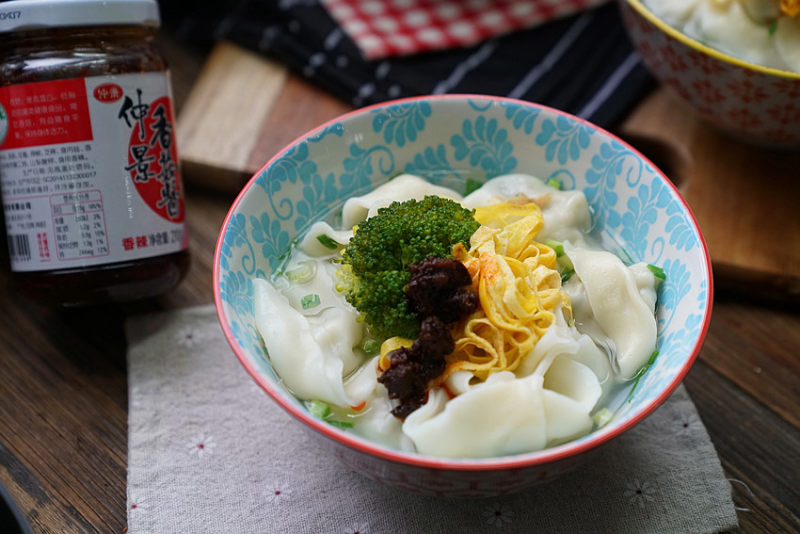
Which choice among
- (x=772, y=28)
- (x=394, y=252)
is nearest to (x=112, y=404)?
(x=394, y=252)

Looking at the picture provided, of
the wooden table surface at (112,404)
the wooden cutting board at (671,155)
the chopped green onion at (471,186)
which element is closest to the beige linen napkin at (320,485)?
the wooden table surface at (112,404)

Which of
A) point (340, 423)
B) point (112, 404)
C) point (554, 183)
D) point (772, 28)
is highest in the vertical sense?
point (772, 28)

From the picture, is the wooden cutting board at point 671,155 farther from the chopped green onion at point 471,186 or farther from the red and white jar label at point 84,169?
the chopped green onion at point 471,186

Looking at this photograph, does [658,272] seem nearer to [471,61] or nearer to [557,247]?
[557,247]

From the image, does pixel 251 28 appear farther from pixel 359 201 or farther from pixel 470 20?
pixel 359 201

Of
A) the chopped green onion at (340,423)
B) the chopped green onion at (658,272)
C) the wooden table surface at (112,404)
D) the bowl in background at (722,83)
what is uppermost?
the bowl in background at (722,83)
